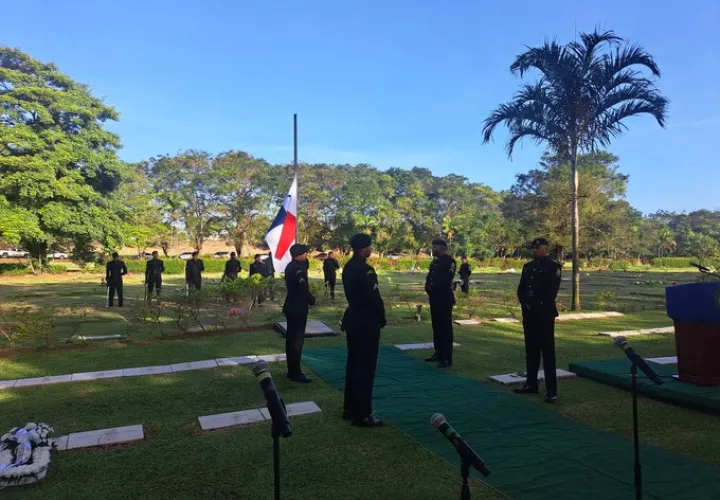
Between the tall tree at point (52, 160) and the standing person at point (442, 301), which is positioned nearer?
the standing person at point (442, 301)

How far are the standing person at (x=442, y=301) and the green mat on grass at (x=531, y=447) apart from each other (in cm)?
86

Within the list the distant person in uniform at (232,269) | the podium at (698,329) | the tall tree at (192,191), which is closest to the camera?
the podium at (698,329)

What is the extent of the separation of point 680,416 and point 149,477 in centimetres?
487

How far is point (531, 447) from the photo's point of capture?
3.90m

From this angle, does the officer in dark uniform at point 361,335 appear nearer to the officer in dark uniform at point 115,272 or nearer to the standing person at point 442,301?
the standing person at point 442,301

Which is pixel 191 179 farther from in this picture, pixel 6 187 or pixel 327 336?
pixel 327 336

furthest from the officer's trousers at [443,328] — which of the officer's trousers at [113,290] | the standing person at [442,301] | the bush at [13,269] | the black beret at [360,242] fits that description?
the bush at [13,269]

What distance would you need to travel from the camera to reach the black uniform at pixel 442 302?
6922 mm

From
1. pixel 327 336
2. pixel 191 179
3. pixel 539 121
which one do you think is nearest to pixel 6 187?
pixel 191 179

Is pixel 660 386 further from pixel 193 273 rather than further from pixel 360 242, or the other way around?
pixel 193 273

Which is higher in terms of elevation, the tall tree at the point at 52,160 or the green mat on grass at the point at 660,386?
the tall tree at the point at 52,160

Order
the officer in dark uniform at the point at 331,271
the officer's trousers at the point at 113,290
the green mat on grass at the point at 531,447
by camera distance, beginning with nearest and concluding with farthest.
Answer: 1. the green mat on grass at the point at 531,447
2. the officer's trousers at the point at 113,290
3. the officer in dark uniform at the point at 331,271

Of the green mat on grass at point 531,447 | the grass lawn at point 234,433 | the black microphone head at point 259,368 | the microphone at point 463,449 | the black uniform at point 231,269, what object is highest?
the black uniform at point 231,269

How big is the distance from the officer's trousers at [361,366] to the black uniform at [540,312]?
2.02 m
